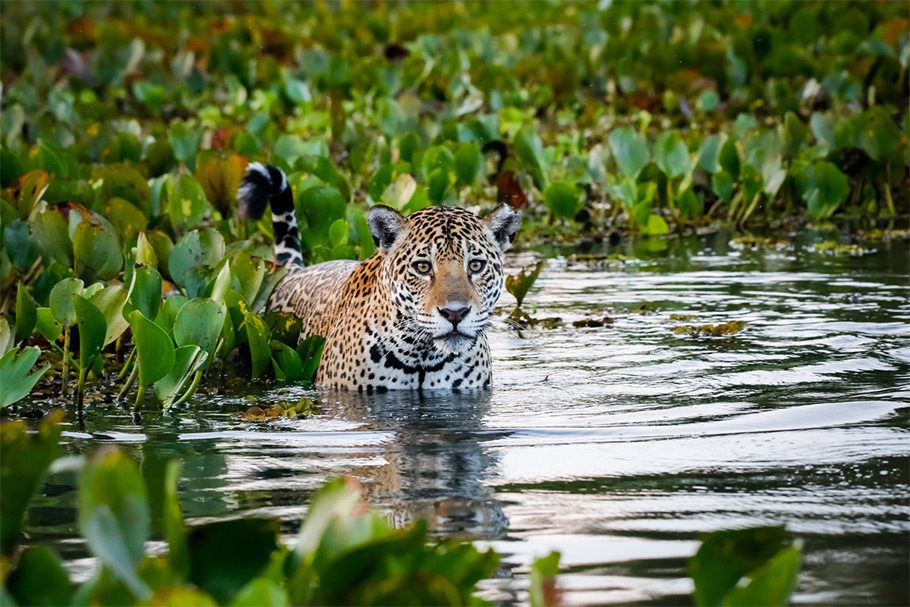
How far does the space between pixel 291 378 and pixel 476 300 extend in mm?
1361

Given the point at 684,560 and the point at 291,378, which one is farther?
the point at 291,378

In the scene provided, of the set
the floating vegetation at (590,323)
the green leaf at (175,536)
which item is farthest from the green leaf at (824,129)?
the green leaf at (175,536)

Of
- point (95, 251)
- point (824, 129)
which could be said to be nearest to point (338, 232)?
point (95, 251)

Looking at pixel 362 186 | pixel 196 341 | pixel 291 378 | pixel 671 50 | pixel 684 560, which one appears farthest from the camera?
pixel 671 50

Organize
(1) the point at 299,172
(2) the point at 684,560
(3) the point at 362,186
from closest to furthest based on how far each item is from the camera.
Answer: (2) the point at 684,560 → (1) the point at 299,172 → (3) the point at 362,186

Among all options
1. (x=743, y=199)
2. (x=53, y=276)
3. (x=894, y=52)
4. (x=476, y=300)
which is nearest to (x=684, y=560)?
(x=476, y=300)

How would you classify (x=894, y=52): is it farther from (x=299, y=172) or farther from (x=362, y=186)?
(x=299, y=172)

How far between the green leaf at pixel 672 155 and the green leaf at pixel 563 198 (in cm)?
80

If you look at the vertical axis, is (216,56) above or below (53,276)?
above

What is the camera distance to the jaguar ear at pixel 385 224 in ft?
25.9

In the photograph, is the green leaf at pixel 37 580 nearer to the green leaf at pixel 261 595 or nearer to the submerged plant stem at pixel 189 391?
the green leaf at pixel 261 595

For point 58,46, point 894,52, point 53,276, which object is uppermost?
point 58,46

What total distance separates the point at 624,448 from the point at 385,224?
6.80ft

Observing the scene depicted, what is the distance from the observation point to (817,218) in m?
13.1
